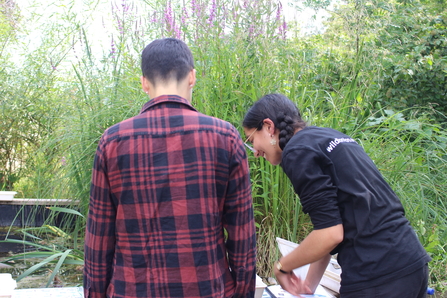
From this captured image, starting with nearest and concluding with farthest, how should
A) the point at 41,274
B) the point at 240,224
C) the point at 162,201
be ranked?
1. the point at 162,201
2. the point at 240,224
3. the point at 41,274

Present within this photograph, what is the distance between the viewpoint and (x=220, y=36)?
3.58 metres

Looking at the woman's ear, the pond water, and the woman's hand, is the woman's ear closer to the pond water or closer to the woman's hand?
the woman's hand

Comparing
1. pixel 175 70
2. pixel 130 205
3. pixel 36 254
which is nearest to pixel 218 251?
A: pixel 130 205

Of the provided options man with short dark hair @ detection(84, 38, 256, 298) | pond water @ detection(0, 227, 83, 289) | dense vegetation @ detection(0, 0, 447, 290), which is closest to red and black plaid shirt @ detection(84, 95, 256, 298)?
man with short dark hair @ detection(84, 38, 256, 298)

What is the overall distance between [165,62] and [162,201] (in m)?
0.48

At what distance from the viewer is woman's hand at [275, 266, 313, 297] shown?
1.93 metres

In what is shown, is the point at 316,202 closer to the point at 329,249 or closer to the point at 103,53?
the point at 329,249

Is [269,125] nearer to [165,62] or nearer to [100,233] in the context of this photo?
[165,62]

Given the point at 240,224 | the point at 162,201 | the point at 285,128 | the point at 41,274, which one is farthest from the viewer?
the point at 41,274

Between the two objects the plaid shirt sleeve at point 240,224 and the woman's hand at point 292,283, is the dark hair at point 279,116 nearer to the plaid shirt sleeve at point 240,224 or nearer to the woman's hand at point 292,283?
the plaid shirt sleeve at point 240,224

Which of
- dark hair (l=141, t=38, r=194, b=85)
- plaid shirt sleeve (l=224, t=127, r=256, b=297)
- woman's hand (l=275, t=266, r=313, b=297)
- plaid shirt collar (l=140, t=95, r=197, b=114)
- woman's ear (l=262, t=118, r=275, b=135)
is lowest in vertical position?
woman's hand (l=275, t=266, r=313, b=297)

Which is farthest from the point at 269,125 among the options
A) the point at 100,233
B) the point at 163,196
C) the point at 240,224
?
the point at 100,233

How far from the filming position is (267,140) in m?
1.97

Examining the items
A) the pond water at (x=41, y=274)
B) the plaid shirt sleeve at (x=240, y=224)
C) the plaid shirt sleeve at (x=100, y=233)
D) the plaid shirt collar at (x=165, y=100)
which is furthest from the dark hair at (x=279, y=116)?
the pond water at (x=41, y=274)
